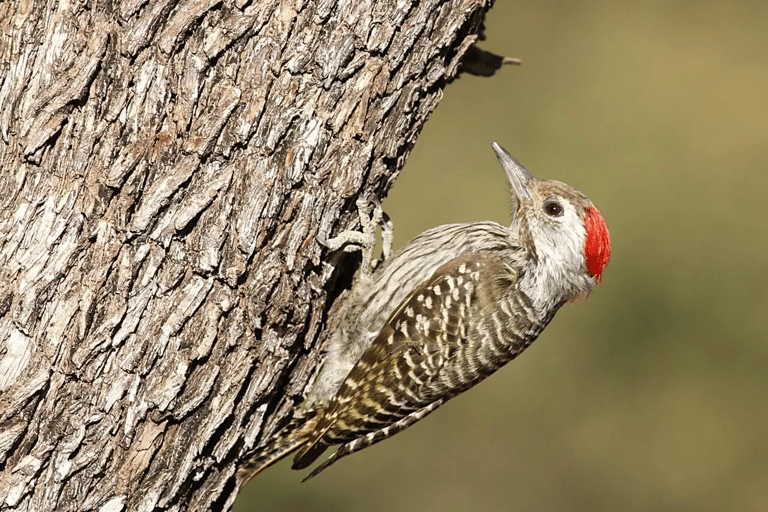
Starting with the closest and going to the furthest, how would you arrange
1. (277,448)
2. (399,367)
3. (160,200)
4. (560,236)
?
(160,200) < (277,448) < (399,367) < (560,236)

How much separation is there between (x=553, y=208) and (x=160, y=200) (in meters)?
2.06

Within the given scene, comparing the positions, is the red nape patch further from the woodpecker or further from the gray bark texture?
the gray bark texture

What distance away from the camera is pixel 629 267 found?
651 cm

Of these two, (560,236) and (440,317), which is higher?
(560,236)

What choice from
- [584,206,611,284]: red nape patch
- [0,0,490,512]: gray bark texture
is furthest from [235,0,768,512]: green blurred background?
[0,0,490,512]: gray bark texture

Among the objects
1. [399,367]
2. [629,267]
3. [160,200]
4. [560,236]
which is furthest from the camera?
[629,267]

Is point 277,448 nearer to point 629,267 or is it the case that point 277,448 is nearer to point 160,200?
point 160,200

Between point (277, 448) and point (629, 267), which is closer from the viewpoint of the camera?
point (277, 448)

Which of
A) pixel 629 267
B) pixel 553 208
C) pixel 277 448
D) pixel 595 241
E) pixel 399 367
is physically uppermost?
pixel 629 267

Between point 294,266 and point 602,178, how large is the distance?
420cm

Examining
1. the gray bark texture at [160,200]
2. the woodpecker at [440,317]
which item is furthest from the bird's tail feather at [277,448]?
the gray bark texture at [160,200]

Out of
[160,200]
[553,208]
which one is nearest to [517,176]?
[553,208]

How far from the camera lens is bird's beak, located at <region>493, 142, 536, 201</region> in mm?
4008

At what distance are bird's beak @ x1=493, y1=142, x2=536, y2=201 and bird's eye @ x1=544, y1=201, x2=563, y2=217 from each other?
0.40 feet
